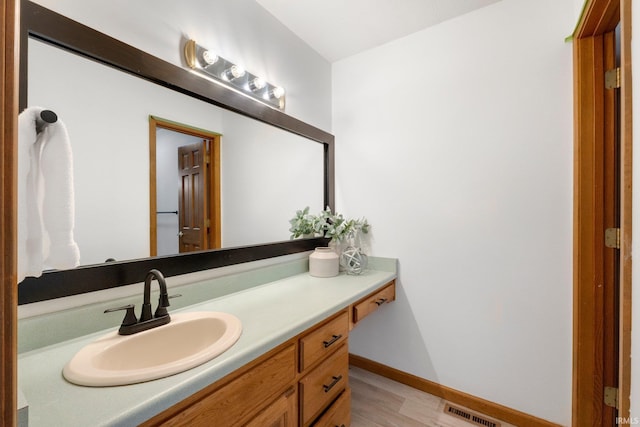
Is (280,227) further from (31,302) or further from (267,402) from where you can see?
(31,302)

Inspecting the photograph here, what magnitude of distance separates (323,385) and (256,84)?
1612mm

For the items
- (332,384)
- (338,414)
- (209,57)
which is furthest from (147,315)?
(209,57)

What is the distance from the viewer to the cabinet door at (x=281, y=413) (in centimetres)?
91

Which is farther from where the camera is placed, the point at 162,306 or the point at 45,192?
the point at 162,306

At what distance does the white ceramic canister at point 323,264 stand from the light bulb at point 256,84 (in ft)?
3.64

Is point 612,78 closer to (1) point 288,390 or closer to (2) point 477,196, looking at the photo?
(2) point 477,196

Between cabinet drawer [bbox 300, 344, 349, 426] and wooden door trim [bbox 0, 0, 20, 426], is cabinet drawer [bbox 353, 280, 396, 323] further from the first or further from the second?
wooden door trim [bbox 0, 0, 20, 426]

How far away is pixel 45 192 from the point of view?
0.57m

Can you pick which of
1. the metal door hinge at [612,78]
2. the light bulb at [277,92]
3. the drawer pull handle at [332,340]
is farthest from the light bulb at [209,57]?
the metal door hinge at [612,78]

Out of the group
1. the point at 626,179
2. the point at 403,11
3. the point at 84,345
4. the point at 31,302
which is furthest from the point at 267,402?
the point at 403,11

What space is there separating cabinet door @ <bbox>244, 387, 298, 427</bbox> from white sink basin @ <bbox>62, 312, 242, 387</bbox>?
276 mm

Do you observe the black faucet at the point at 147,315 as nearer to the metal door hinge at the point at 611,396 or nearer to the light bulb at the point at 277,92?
the light bulb at the point at 277,92

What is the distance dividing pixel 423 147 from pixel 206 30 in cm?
143

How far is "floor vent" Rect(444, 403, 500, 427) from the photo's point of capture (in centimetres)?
155
